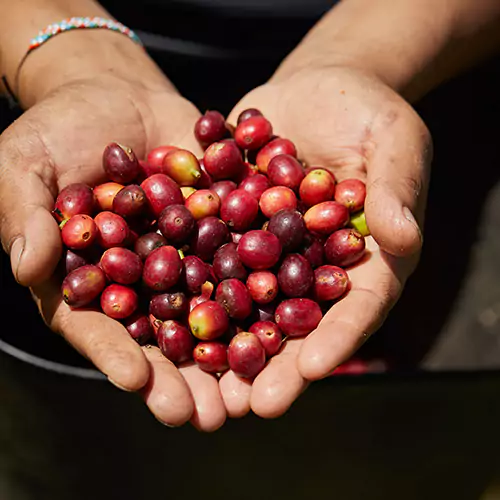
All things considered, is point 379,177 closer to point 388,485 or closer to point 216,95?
point 388,485

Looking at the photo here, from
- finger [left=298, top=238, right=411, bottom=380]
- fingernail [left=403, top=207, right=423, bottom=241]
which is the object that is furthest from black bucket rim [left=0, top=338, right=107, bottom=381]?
fingernail [left=403, top=207, right=423, bottom=241]

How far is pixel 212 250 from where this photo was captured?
3.20 m

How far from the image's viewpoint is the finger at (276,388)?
252cm

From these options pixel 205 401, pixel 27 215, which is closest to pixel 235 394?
pixel 205 401

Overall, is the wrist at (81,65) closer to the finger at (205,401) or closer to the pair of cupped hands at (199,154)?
the pair of cupped hands at (199,154)

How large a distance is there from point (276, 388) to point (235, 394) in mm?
222

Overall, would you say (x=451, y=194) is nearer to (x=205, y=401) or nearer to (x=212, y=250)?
(x=212, y=250)

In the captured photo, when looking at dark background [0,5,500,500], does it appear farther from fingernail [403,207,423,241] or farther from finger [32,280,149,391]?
fingernail [403,207,423,241]

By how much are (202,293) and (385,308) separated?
0.94 meters

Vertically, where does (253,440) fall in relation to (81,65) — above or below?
below

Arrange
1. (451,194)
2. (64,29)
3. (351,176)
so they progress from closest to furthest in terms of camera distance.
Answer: (351,176)
(64,29)
(451,194)

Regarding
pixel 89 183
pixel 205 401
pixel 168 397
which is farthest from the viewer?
pixel 89 183

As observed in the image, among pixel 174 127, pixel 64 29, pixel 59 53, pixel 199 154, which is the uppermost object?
pixel 64 29

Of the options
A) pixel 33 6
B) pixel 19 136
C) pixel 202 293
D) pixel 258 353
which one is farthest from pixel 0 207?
pixel 33 6
